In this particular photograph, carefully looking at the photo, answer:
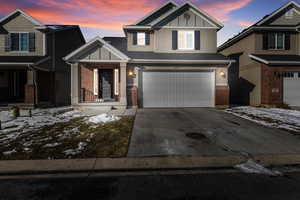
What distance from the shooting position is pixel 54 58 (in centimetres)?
1508

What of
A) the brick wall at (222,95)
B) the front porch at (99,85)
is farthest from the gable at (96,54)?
the brick wall at (222,95)

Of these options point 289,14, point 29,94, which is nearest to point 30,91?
point 29,94

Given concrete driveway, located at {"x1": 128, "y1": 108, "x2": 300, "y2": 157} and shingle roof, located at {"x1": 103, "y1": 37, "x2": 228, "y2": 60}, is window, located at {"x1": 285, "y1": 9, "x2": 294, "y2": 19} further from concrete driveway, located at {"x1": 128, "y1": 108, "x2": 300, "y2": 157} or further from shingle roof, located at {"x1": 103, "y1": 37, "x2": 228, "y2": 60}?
concrete driveway, located at {"x1": 128, "y1": 108, "x2": 300, "y2": 157}

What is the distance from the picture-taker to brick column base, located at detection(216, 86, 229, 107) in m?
12.5

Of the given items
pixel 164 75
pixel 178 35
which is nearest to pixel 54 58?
pixel 164 75

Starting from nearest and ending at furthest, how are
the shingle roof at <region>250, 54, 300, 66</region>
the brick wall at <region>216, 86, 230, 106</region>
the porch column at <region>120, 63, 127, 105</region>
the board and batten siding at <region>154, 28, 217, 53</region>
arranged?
the porch column at <region>120, 63, 127, 105</region>, the brick wall at <region>216, 86, 230, 106</region>, the shingle roof at <region>250, 54, 300, 66</region>, the board and batten siding at <region>154, 28, 217, 53</region>

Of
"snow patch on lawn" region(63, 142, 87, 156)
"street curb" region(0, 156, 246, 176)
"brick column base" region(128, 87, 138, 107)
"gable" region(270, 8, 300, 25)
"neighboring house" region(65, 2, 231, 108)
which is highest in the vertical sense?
"gable" region(270, 8, 300, 25)

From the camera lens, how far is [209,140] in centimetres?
546

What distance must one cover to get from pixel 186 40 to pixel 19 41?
14033mm

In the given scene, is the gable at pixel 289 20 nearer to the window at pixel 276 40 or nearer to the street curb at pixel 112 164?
the window at pixel 276 40

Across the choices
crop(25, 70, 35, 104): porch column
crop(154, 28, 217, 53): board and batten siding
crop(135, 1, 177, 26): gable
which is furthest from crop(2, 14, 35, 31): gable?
crop(154, 28, 217, 53): board and batten siding

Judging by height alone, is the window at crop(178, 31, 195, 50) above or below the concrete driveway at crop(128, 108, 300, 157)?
above

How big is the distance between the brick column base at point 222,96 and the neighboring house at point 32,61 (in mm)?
13544

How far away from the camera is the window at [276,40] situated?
14352 mm
